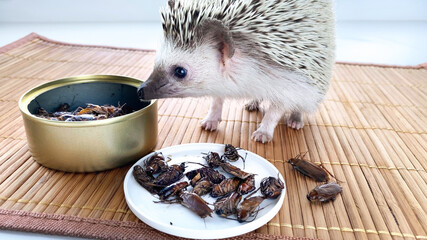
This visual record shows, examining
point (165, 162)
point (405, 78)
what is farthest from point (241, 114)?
point (405, 78)

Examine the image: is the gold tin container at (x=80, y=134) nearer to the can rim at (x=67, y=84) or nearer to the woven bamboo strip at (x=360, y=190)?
the can rim at (x=67, y=84)

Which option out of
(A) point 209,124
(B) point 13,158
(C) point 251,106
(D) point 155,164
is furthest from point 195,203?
(C) point 251,106

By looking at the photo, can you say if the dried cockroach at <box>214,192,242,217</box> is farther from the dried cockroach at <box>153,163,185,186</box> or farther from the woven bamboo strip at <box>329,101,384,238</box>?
the woven bamboo strip at <box>329,101,384,238</box>

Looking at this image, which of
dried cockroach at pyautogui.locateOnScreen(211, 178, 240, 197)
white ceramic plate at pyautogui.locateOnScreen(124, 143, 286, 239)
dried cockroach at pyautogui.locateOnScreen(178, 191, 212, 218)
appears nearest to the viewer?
white ceramic plate at pyautogui.locateOnScreen(124, 143, 286, 239)

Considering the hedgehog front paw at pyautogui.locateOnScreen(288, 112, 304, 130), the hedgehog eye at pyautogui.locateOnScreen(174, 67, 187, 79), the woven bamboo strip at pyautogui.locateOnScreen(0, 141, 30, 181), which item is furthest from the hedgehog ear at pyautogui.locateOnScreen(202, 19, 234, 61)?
the woven bamboo strip at pyautogui.locateOnScreen(0, 141, 30, 181)

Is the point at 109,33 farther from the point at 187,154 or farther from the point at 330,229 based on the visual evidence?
the point at 330,229
